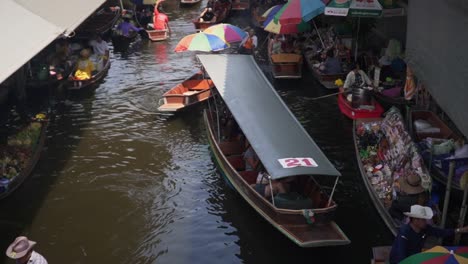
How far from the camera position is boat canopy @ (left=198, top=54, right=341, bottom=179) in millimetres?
9531

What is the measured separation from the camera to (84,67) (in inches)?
749

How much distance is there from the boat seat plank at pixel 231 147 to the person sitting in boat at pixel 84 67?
7.85m

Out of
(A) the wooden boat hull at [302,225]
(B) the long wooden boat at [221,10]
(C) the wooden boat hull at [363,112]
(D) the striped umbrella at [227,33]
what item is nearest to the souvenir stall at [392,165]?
(C) the wooden boat hull at [363,112]

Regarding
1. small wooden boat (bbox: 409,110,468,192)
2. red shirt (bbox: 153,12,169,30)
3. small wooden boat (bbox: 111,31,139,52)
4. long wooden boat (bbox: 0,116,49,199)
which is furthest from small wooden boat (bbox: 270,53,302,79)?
red shirt (bbox: 153,12,169,30)

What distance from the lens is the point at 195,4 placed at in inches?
1299

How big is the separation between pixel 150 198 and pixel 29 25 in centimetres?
495

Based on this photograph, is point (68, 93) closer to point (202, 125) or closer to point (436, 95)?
point (202, 125)

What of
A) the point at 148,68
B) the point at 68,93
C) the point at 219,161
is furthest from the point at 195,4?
the point at 219,161

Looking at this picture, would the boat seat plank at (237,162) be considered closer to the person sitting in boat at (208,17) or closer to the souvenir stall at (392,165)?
the souvenir stall at (392,165)

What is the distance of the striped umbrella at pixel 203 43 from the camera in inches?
631

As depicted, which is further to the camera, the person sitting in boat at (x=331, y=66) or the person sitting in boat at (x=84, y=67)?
the person sitting in boat at (x=84, y=67)

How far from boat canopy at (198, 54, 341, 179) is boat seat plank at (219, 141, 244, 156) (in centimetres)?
129

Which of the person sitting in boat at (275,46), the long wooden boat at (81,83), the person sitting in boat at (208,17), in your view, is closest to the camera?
the long wooden boat at (81,83)

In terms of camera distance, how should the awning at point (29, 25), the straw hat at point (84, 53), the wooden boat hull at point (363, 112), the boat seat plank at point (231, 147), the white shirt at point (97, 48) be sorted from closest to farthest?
1. the awning at point (29, 25)
2. the boat seat plank at point (231, 147)
3. the wooden boat hull at point (363, 112)
4. the straw hat at point (84, 53)
5. the white shirt at point (97, 48)
